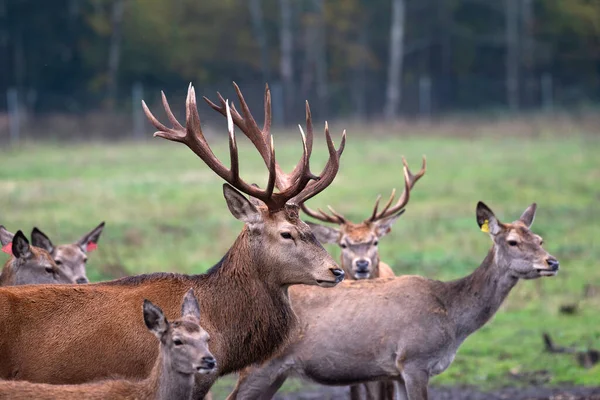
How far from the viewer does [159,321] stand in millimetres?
6082

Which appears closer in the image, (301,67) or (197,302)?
Answer: (197,302)

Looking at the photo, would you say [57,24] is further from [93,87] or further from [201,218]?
[201,218]

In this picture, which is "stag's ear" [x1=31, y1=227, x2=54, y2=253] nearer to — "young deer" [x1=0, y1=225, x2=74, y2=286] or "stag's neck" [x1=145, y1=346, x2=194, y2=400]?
"young deer" [x1=0, y1=225, x2=74, y2=286]

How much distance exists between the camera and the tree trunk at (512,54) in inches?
1703

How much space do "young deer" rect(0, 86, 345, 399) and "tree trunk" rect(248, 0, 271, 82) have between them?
3575 centimetres

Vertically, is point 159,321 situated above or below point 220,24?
below

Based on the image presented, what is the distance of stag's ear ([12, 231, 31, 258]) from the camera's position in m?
8.20

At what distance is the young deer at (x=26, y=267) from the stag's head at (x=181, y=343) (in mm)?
2433

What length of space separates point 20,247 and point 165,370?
2.52 m

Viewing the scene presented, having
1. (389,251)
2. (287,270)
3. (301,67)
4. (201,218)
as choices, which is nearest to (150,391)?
(287,270)

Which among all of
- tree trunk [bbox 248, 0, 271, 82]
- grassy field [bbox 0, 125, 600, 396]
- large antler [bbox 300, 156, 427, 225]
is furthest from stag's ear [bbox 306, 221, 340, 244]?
tree trunk [bbox 248, 0, 271, 82]

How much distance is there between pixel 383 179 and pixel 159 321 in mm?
17849

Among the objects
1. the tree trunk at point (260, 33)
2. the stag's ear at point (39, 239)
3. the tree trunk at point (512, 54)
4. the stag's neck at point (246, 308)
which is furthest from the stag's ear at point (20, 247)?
the tree trunk at point (512, 54)

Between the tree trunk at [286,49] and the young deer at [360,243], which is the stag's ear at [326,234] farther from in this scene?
the tree trunk at [286,49]
